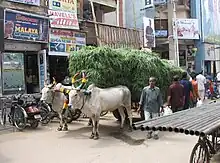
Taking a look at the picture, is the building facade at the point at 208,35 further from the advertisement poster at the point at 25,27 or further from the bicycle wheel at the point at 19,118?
the bicycle wheel at the point at 19,118

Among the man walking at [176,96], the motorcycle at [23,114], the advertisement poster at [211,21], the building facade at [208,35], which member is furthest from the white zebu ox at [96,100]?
the advertisement poster at [211,21]

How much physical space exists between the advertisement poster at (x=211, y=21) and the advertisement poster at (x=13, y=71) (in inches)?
711

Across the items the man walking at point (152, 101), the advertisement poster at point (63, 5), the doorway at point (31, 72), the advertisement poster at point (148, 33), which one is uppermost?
the advertisement poster at point (63, 5)

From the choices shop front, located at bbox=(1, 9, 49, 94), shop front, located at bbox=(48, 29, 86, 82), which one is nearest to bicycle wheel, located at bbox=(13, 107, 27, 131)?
shop front, located at bbox=(1, 9, 49, 94)

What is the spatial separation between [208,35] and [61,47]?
1731 centimetres

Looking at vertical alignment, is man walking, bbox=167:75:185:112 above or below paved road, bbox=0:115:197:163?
above

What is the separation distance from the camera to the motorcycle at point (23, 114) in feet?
34.2

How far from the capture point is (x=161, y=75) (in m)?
10.9

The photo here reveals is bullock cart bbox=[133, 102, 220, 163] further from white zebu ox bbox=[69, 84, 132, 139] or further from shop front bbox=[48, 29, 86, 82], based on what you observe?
shop front bbox=[48, 29, 86, 82]

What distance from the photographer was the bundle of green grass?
9.66 meters

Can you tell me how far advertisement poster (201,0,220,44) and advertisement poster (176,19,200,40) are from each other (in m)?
1.47

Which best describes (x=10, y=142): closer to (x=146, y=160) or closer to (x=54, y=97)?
(x=54, y=97)

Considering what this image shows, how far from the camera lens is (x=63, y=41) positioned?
16.4 meters

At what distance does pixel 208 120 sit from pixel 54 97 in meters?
6.30
